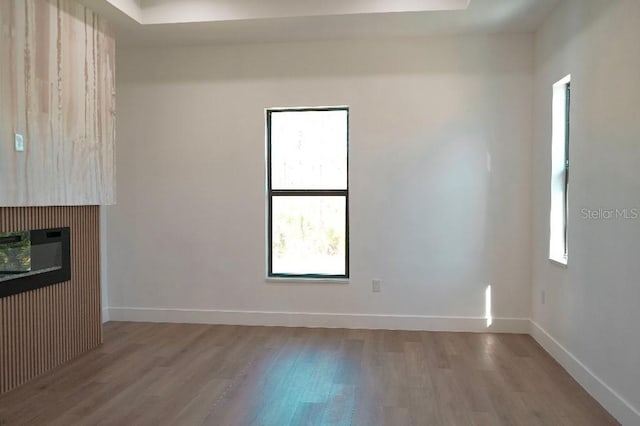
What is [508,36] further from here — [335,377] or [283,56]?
[335,377]

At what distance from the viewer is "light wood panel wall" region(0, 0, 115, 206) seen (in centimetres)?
324

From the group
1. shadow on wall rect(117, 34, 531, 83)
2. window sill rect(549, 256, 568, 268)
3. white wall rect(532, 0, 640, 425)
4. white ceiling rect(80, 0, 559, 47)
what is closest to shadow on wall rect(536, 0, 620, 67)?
white wall rect(532, 0, 640, 425)

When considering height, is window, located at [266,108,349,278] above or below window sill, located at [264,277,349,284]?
above

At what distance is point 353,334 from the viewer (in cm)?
490

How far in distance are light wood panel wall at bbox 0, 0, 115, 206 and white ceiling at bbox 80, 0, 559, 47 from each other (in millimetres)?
386

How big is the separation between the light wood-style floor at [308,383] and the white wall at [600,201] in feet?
0.87

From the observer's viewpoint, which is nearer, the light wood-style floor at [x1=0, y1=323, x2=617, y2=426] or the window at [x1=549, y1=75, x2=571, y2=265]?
the light wood-style floor at [x1=0, y1=323, x2=617, y2=426]

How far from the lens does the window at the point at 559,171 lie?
422 centimetres

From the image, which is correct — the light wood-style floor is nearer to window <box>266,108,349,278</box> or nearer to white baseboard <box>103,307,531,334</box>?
white baseboard <box>103,307,531,334</box>

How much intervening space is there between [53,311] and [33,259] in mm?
488

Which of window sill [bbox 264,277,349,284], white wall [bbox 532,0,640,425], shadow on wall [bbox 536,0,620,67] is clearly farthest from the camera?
window sill [bbox 264,277,349,284]

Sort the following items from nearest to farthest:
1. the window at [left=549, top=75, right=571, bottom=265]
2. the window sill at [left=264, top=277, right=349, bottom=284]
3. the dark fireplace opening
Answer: the dark fireplace opening, the window at [left=549, top=75, right=571, bottom=265], the window sill at [left=264, top=277, right=349, bottom=284]

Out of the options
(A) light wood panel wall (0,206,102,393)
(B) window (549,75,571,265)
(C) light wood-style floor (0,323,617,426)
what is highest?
(B) window (549,75,571,265)

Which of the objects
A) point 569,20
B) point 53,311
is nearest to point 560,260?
point 569,20
